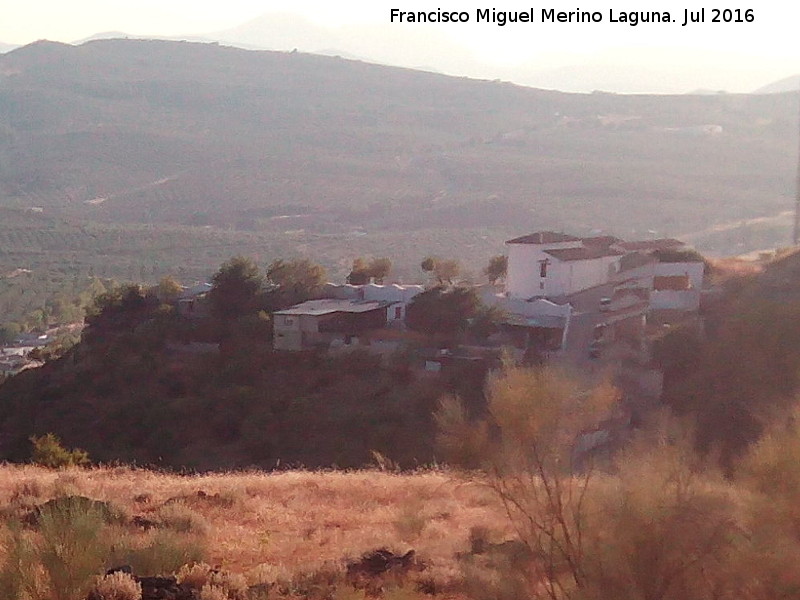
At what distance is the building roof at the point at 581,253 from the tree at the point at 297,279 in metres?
7.48

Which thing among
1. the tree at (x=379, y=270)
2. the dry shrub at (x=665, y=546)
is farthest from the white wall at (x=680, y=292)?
the dry shrub at (x=665, y=546)

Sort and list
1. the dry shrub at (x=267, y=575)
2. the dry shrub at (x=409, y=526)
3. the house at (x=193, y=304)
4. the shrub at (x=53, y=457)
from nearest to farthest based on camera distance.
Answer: the dry shrub at (x=267, y=575), the dry shrub at (x=409, y=526), the shrub at (x=53, y=457), the house at (x=193, y=304)

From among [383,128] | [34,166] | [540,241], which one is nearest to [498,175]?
[383,128]

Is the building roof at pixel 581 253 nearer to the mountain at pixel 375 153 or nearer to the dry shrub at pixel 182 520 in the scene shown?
the dry shrub at pixel 182 520

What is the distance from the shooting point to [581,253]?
101ft

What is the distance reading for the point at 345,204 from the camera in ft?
336

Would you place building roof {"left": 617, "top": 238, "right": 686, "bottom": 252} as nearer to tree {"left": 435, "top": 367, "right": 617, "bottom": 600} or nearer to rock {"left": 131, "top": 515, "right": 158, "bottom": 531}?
rock {"left": 131, "top": 515, "right": 158, "bottom": 531}

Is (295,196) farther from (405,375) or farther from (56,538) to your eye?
(56,538)

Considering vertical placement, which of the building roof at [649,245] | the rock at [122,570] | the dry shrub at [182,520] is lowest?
the building roof at [649,245]

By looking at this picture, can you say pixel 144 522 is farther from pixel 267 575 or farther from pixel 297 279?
pixel 297 279

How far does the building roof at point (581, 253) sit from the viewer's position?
30.0 m

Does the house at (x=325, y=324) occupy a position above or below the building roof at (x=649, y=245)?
below

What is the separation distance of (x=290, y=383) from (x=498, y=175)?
8058 centimetres

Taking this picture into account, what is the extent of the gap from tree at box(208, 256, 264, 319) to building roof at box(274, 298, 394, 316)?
5.43 ft
